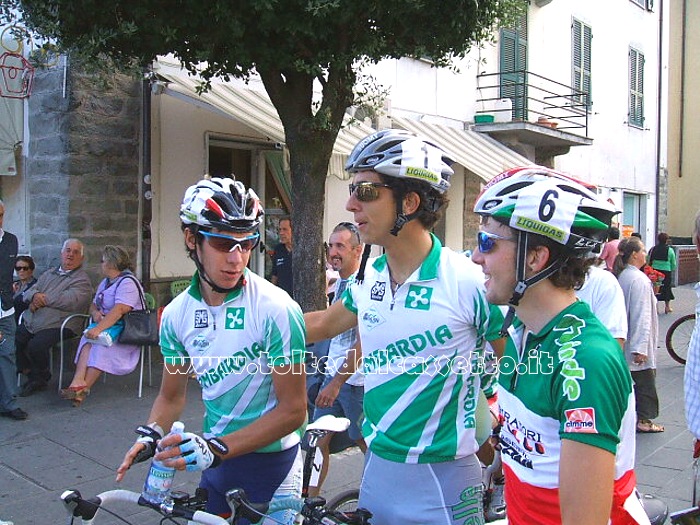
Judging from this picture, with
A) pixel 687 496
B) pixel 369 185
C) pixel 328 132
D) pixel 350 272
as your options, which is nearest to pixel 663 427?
pixel 687 496

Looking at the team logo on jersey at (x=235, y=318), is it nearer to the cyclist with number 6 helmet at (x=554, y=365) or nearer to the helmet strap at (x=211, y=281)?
the helmet strap at (x=211, y=281)

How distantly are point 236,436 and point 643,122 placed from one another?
21.3 metres

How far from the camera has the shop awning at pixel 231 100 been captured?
8516 millimetres

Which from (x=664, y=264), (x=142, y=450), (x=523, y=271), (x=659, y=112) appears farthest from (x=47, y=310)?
(x=659, y=112)

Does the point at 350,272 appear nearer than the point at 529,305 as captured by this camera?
No

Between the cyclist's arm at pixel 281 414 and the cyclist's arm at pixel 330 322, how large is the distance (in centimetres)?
38

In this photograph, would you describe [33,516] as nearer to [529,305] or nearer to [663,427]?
[529,305]

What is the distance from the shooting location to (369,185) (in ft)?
8.20

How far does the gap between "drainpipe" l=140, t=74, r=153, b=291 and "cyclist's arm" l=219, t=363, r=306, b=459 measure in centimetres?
679

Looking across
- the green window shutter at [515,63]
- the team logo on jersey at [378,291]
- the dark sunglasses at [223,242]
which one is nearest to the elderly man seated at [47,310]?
the dark sunglasses at [223,242]

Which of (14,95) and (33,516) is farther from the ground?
(14,95)

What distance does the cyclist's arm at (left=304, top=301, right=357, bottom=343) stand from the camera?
2.83 meters

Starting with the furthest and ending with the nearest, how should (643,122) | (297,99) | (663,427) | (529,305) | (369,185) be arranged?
1. (643,122)
2. (297,99)
3. (663,427)
4. (369,185)
5. (529,305)

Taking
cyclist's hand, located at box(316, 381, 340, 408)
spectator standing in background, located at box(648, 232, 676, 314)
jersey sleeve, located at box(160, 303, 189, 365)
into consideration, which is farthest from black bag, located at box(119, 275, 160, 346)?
spectator standing in background, located at box(648, 232, 676, 314)
